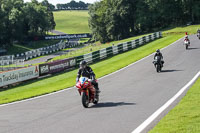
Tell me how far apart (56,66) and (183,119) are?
74.5 ft

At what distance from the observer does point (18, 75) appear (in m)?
25.7

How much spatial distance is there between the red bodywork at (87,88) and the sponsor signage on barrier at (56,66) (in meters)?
16.8

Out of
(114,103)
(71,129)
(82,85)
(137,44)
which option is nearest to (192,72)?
(114,103)

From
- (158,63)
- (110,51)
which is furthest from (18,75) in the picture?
(110,51)

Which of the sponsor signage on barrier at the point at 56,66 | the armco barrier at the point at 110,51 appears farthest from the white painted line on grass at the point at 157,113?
the armco barrier at the point at 110,51

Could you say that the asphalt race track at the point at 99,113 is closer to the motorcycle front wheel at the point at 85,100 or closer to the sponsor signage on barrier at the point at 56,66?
the motorcycle front wheel at the point at 85,100

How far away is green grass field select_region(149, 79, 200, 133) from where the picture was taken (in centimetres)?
792

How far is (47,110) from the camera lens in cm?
1211

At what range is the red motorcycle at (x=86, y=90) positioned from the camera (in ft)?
39.2

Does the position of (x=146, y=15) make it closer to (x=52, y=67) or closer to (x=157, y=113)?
(x=52, y=67)

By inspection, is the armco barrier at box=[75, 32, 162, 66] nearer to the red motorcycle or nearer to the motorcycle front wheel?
the red motorcycle

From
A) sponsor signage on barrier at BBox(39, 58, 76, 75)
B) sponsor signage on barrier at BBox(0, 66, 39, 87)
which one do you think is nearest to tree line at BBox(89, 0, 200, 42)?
sponsor signage on barrier at BBox(39, 58, 76, 75)

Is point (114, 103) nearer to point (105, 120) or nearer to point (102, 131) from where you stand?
point (105, 120)

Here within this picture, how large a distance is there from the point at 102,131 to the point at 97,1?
371ft
